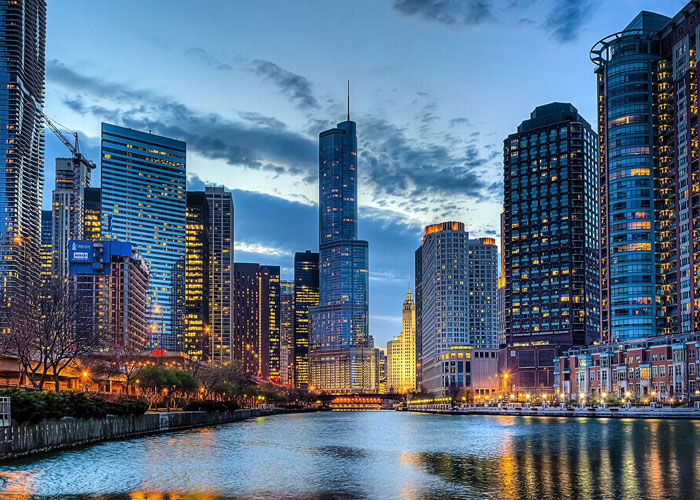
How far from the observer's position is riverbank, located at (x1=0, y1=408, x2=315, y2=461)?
221 feet

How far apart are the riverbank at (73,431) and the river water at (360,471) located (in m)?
1.74

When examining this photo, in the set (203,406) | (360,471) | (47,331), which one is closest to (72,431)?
(47,331)

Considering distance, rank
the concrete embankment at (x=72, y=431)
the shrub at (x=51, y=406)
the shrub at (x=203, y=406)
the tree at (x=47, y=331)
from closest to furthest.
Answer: the concrete embankment at (x=72, y=431), the shrub at (x=51, y=406), the tree at (x=47, y=331), the shrub at (x=203, y=406)

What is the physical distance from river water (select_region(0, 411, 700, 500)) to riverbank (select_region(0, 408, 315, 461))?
5.71 feet

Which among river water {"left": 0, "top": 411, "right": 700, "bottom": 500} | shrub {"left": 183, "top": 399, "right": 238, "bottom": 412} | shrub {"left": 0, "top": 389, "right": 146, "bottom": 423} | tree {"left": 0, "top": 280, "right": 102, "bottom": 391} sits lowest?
shrub {"left": 183, "top": 399, "right": 238, "bottom": 412}

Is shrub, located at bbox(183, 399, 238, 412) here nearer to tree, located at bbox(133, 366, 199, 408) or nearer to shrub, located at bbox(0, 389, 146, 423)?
tree, located at bbox(133, 366, 199, 408)

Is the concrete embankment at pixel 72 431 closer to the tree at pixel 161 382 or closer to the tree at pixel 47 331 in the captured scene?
the tree at pixel 47 331

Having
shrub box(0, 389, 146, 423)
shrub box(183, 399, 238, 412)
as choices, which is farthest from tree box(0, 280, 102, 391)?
shrub box(183, 399, 238, 412)

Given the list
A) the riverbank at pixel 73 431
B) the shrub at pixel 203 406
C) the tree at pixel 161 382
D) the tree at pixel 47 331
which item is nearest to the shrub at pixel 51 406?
the riverbank at pixel 73 431

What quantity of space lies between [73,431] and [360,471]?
34.1 metres

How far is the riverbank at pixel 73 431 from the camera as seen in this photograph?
67375 millimetres

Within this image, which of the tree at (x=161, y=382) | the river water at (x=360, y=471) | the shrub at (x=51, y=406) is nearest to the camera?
the river water at (x=360, y=471)

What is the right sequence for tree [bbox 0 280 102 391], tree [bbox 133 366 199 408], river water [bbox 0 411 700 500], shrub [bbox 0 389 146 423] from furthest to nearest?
tree [bbox 133 366 199 408] → tree [bbox 0 280 102 391] → shrub [bbox 0 389 146 423] → river water [bbox 0 411 700 500]

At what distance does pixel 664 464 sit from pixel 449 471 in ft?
63.7
